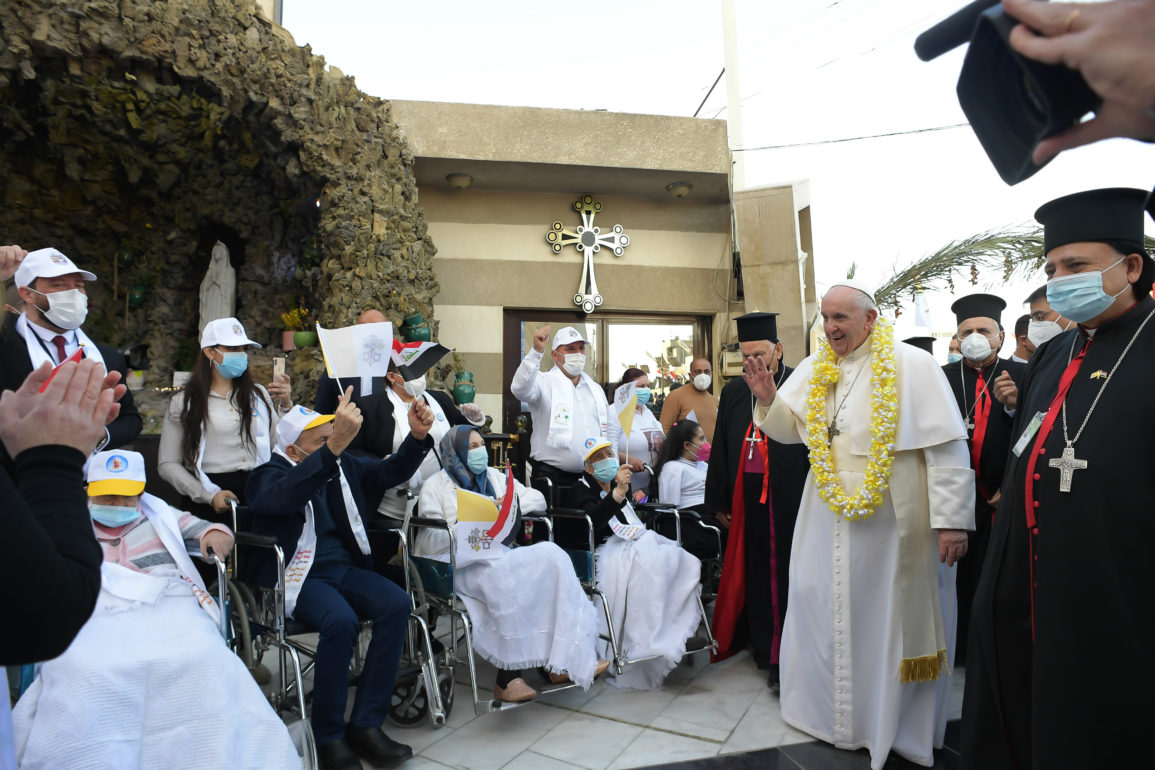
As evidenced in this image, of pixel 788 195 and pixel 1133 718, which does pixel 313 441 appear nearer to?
pixel 1133 718

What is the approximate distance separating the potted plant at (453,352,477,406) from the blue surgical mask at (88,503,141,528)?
17.4 feet

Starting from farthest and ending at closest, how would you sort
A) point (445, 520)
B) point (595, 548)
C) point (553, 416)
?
point (553, 416)
point (595, 548)
point (445, 520)

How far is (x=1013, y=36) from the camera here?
0.85 m

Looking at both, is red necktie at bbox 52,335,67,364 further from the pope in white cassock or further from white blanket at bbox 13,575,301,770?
the pope in white cassock

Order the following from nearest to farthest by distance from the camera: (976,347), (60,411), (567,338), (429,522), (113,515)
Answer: (60,411) → (113,515) → (429,522) → (976,347) → (567,338)

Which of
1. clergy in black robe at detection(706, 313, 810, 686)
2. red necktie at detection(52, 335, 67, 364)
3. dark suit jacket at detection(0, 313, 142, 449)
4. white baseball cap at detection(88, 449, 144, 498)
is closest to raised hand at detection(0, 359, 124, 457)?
dark suit jacket at detection(0, 313, 142, 449)

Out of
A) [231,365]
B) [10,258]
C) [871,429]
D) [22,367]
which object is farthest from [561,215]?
[22,367]

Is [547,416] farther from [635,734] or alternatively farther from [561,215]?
[561,215]

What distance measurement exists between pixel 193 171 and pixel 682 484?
6.82 meters

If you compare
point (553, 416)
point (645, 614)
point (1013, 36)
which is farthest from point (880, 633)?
point (1013, 36)

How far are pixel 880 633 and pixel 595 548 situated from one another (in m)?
1.69

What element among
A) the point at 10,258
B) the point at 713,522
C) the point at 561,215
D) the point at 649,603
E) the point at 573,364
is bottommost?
the point at 649,603

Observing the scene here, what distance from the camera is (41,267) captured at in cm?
334

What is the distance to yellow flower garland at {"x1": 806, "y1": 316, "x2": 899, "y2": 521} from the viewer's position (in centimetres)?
337
